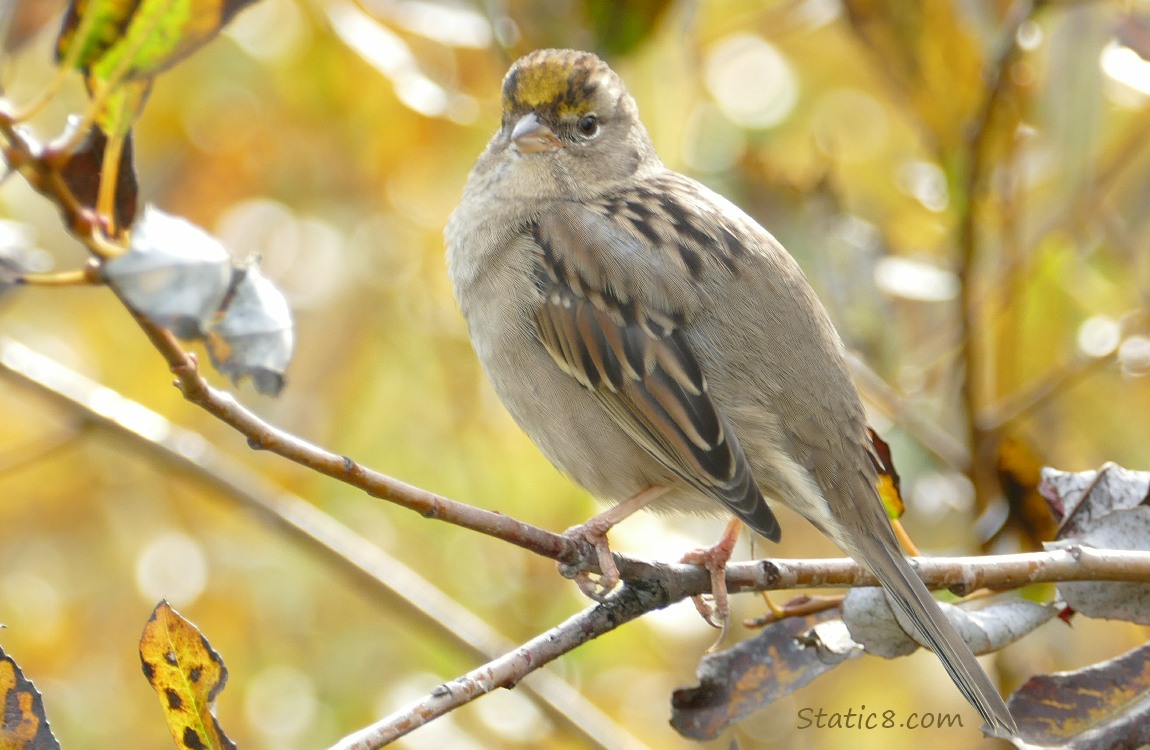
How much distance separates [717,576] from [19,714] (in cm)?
126

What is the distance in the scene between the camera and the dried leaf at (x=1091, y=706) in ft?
7.01

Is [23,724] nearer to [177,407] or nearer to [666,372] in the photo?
[666,372]

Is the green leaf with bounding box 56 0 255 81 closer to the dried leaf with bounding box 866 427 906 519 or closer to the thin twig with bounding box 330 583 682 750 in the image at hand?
the thin twig with bounding box 330 583 682 750

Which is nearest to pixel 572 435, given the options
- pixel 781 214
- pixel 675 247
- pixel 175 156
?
pixel 675 247

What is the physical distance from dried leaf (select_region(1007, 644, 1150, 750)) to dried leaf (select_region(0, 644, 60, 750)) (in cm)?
153

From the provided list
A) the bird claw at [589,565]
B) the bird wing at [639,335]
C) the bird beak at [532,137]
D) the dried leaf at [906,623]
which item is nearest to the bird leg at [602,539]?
the bird claw at [589,565]

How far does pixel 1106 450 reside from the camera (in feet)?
11.6

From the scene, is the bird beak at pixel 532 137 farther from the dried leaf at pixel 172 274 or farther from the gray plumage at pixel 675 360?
the dried leaf at pixel 172 274

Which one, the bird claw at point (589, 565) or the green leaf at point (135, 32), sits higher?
the green leaf at point (135, 32)

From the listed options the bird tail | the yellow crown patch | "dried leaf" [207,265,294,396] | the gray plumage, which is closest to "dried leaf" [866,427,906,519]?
the gray plumage

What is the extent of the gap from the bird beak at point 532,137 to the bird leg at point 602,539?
964 millimetres

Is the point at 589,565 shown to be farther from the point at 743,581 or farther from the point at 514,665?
the point at 743,581

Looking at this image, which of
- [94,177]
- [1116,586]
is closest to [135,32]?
[94,177]

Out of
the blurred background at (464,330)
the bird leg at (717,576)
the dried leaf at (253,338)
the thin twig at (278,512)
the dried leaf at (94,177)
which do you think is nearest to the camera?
the dried leaf at (94,177)
